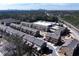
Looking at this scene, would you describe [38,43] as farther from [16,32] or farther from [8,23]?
[8,23]

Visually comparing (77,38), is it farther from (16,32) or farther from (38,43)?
(16,32)

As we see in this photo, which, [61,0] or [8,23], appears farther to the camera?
[8,23]

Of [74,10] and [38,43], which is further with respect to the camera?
→ [38,43]

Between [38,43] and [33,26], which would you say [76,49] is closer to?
[38,43]

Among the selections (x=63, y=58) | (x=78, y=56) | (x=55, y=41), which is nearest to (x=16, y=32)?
(x=55, y=41)

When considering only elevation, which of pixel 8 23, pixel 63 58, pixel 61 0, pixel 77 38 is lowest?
pixel 63 58

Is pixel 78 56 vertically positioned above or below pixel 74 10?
below

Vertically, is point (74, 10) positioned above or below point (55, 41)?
above

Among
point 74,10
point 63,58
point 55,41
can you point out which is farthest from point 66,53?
point 74,10

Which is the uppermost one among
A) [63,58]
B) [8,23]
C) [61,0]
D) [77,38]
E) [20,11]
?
[61,0]
